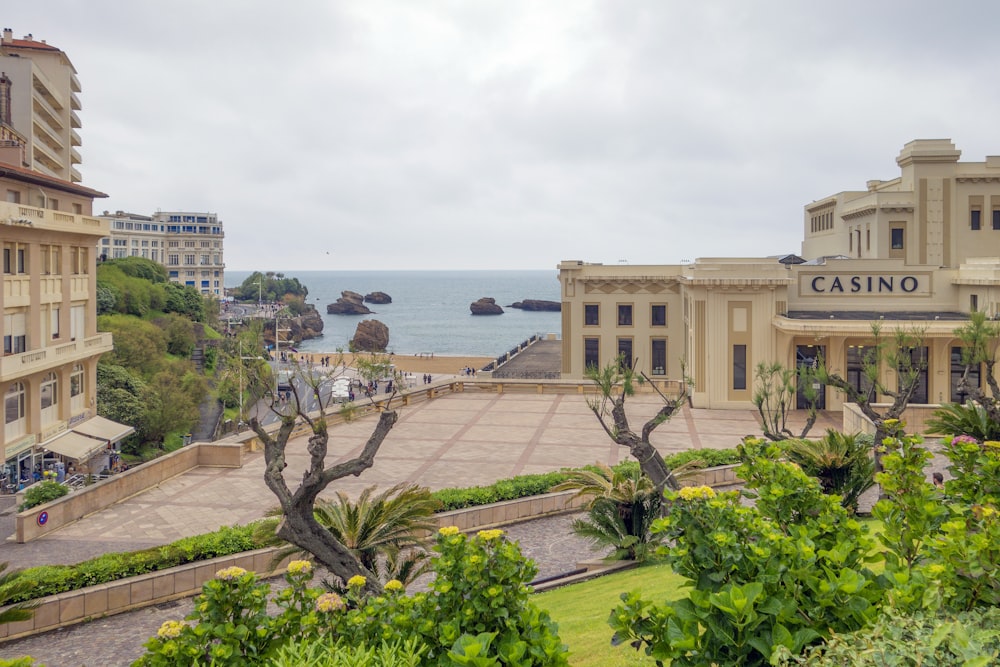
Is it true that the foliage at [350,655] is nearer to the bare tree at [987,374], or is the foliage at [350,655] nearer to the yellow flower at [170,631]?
the yellow flower at [170,631]

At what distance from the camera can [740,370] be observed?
41531 millimetres

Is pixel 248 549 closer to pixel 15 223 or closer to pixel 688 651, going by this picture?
pixel 688 651

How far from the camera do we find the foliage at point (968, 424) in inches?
824

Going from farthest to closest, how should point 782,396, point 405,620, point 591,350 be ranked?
point 591,350 → point 782,396 → point 405,620

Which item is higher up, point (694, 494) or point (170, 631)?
point (694, 494)

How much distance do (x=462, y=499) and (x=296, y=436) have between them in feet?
43.8

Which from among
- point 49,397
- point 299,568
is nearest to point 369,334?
point 49,397

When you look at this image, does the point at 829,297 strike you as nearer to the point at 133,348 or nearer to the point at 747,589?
the point at 747,589

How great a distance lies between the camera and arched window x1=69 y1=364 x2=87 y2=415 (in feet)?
→ 128

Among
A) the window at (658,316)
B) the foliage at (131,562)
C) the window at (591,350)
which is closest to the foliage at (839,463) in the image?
the foliage at (131,562)

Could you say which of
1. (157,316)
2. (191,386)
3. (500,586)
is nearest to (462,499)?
(500,586)

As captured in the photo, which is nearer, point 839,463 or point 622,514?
point 622,514

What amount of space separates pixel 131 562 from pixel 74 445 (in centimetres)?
2096

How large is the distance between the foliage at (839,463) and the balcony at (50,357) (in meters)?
29.1
